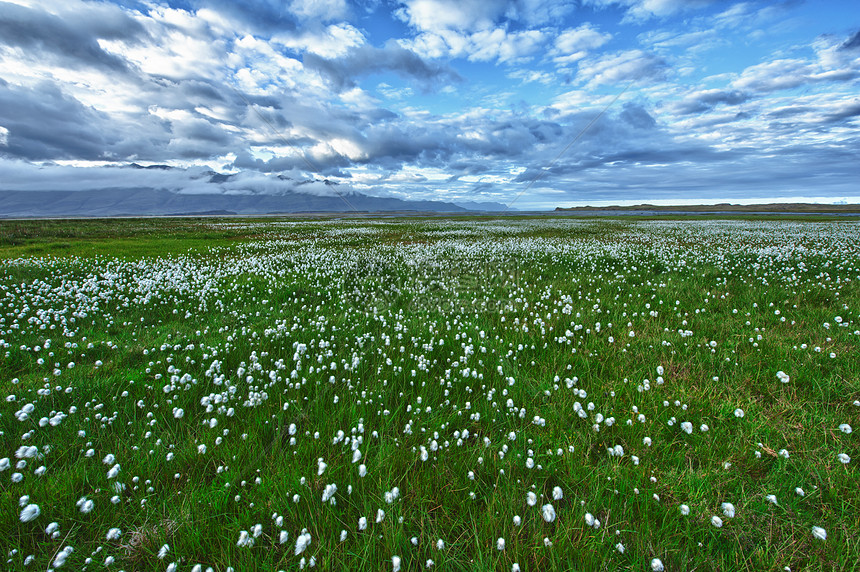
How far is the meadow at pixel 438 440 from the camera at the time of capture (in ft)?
7.67

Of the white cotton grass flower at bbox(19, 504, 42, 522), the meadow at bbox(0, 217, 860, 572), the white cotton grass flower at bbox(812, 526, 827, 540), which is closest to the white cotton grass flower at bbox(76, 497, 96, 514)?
the meadow at bbox(0, 217, 860, 572)

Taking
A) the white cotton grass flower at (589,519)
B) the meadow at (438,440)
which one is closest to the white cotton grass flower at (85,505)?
the meadow at (438,440)

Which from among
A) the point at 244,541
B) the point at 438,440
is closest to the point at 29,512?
the point at 244,541

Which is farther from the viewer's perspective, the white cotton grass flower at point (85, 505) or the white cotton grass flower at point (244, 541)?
the white cotton grass flower at point (85, 505)

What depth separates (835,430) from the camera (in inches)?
135

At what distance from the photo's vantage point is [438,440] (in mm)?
3504

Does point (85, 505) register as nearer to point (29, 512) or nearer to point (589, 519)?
point (29, 512)

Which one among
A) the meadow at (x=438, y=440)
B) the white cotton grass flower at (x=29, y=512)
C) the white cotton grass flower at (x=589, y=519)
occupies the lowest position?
the meadow at (x=438, y=440)

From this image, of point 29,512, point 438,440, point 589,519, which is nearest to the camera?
point 29,512

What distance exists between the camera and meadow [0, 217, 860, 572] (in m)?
2.34

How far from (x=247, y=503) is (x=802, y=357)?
6.95 meters

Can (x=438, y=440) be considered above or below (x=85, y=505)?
below

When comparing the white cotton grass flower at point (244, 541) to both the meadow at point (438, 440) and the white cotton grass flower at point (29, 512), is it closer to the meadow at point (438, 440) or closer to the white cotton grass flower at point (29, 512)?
the meadow at point (438, 440)

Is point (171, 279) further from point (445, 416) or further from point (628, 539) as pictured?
point (628, 539)
